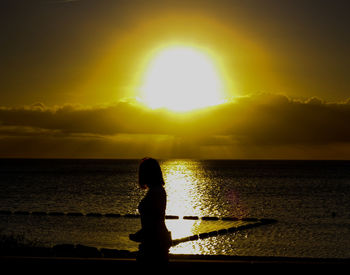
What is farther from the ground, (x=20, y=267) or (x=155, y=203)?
(x=155, y=203)

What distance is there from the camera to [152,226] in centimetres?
652

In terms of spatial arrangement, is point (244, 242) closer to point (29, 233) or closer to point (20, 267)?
point (29, 233)

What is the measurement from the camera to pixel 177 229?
40.7m

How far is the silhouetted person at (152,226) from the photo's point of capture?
21.4 feet

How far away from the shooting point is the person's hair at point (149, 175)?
6.61m

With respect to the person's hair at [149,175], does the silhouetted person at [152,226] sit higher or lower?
lower

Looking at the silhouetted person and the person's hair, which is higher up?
the person's hair

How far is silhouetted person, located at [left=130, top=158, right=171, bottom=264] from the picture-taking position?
6523 mm

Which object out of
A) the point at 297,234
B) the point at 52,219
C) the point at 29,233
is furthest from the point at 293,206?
the point at 29,233

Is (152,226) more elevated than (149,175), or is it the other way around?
(149,175)

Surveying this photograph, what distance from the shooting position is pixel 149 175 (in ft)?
21.7

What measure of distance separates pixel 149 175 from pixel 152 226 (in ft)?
2.30

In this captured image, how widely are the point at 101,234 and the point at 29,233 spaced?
6.09m

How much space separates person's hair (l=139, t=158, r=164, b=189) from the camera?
6609 mm
